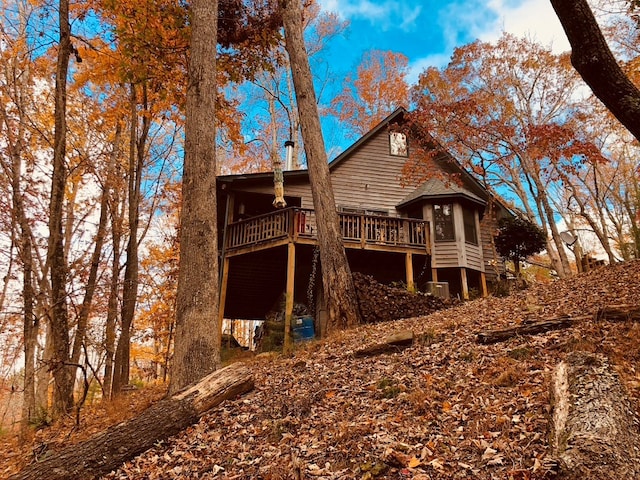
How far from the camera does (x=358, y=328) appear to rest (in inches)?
363

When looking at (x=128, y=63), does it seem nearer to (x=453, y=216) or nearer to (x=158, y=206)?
(x=158, y=206)

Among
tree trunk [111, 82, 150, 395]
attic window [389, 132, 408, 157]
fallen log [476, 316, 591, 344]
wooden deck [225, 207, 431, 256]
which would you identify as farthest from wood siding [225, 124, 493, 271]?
fallen log [476, 316, 591, 344]

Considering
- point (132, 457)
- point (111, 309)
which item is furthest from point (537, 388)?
point (111, 309)

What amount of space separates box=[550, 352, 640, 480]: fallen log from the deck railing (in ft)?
32.8

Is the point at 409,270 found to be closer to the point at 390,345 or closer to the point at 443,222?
the point at 443,222

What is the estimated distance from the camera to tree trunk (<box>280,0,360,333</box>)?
32.0 ft

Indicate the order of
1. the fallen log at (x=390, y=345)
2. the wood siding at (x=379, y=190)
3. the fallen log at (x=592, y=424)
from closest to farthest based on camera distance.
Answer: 1. the fallen log at (x=592, y=424)
2. the fallen log at (x=390, y=345)
3. the wood siding at (x=379, y=190)

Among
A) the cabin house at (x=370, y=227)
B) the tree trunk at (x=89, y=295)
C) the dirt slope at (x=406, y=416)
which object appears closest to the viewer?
the dirt slope at (x=406, y=416)

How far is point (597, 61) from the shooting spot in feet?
15.6

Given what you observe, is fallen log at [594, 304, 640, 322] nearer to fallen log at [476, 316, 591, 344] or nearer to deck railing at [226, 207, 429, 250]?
fallen log at [476, 316, 591, 344]

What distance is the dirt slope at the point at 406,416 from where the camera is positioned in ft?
10.3

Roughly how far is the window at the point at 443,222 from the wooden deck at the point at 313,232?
1.24m

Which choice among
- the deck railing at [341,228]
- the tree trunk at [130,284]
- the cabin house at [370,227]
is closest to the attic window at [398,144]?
the cabin house at [370,227]

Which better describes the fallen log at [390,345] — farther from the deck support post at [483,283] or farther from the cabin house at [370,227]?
the deck support post at [483,283]
